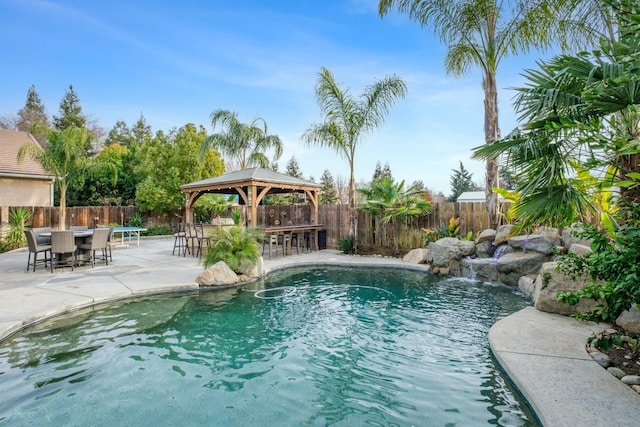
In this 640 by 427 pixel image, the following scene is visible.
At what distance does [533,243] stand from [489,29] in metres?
5.62

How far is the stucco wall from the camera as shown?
43.5 feet

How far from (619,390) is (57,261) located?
10075mm

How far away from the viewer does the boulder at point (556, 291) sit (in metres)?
4.43

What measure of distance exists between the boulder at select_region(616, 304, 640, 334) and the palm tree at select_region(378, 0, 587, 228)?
5480 mm

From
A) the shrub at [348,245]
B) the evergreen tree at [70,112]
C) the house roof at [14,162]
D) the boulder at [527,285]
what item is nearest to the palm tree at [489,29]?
the boulder at [527,285]

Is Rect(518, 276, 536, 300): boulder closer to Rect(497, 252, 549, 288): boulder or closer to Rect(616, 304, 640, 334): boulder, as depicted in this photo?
Rect(497, 252, 549, 288): boulder

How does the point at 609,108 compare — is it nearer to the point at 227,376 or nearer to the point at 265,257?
the point at 227,376

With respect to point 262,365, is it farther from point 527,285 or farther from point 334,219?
point 334,219

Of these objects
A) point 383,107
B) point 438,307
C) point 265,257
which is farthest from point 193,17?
Result: point 438,307

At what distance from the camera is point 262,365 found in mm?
3457

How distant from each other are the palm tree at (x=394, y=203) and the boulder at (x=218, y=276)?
533cm

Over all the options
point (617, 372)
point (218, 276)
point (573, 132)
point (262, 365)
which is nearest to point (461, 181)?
point (218, 276)

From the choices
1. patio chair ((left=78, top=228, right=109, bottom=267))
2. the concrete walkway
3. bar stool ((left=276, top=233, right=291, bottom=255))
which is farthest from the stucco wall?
bar stool ((left=276, top=233, right=291, bottom=255))

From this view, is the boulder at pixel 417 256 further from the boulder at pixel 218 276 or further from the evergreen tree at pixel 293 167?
the evergreen tree at pixel 293 167
